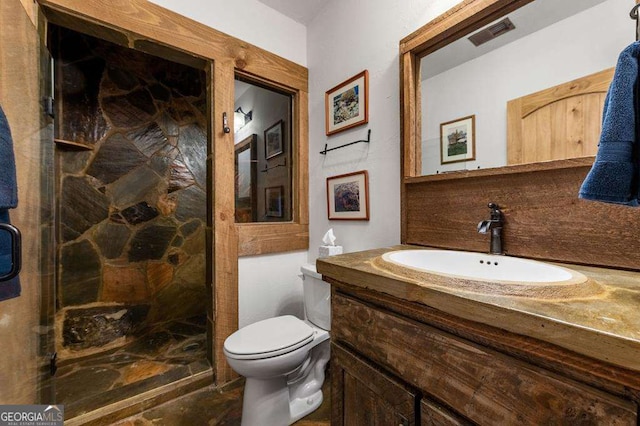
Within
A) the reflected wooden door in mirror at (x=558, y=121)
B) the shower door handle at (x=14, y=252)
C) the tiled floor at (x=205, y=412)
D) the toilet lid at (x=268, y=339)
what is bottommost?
the tiled floor at (x=205, y=412)

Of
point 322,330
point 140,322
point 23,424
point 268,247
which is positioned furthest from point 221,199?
point 140,322

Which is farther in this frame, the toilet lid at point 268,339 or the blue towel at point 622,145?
the toilet lid at point 268,339

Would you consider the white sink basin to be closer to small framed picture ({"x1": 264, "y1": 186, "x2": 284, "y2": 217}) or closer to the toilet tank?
the toilet tank

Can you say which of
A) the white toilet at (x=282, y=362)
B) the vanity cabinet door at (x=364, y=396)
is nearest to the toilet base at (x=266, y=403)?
the white toilet at (x=282, y=362)

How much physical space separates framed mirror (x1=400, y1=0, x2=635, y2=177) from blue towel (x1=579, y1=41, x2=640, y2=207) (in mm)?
294

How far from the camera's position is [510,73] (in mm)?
965

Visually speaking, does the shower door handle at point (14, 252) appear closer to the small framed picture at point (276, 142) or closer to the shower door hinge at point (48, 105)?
the shower door hinge at point (48, 105)

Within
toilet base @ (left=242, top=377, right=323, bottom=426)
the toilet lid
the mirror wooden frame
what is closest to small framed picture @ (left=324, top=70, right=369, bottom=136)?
the mirror wooden frame

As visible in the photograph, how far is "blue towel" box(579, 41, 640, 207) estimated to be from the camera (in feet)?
1.75

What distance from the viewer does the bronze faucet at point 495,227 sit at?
94cm

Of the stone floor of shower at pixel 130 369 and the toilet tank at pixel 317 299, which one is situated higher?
the toilet tank at pixel 317 299

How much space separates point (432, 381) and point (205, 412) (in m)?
1.29

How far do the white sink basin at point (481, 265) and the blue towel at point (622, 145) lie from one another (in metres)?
0.21

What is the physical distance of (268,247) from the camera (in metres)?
1.75
